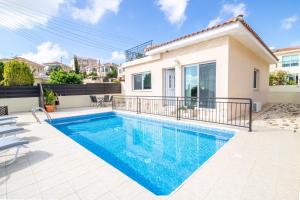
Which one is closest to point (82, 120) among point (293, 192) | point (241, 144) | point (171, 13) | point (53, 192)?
point (53, 192)

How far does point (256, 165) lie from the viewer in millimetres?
2959

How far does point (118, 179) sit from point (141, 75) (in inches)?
349

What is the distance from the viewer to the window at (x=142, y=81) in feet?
33.8

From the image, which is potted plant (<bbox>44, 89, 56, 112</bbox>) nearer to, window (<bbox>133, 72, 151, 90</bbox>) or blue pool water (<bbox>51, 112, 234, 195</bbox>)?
blue pool water (<bbox>51, 112, 234, 195</bbox>)

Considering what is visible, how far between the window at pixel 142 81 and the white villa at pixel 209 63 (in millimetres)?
63

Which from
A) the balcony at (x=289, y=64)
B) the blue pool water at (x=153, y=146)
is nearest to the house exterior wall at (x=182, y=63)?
the blue pool water at (x=153, y=146)

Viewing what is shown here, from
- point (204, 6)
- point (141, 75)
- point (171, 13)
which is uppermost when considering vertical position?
point (171, 13)

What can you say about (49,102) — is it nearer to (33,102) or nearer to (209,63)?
(33,102)

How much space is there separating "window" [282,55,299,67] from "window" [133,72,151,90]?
22.6m

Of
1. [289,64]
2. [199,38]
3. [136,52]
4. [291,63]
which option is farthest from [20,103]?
[291,63]

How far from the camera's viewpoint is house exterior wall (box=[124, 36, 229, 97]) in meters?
6.43

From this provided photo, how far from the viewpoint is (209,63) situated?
23.1 feet

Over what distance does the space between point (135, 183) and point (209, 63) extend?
608cm

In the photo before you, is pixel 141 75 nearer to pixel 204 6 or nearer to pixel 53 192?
pixel 204 6
